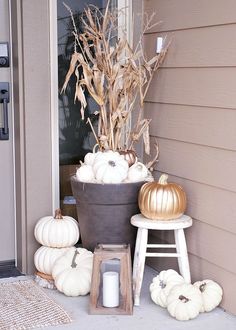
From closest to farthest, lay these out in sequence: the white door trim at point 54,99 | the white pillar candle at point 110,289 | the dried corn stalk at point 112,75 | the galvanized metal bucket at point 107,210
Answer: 1. the white pillar candle at point 110,289
2. the galvanized metal bucket at point 107,210
3. the dried corn stalk at point 112,75
4. the white door trim at point 54,99

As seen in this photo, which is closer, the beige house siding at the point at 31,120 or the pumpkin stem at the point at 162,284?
the pumpkin stem at the point at 162,284

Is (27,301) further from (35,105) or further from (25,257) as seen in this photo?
(35,105)

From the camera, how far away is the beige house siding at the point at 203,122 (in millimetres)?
3068

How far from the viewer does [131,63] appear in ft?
11.6

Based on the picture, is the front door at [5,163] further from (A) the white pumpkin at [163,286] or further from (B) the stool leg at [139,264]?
(A) the white pumpkin at [163,286]

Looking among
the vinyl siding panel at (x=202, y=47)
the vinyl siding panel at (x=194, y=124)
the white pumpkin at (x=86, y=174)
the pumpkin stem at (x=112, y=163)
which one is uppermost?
the vinyl siding panel at (x=202, y=47)

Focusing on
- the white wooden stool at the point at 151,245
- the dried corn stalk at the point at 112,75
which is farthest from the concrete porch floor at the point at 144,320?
the dried corn stalk at the point at 112,75

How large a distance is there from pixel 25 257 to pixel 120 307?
0.88m

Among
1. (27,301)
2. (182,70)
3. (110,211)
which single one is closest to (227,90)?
(182,70)

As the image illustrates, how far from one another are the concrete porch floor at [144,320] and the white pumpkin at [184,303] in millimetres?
41

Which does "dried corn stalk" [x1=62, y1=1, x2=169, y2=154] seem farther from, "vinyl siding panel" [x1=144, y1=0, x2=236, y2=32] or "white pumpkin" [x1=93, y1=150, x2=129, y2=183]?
"white pumpkin" [x1=93, y1=150, x2=129, y2=183]

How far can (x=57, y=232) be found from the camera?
3520 millimetres

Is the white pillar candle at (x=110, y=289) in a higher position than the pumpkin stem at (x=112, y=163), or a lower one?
lower

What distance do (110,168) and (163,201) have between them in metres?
0.39
